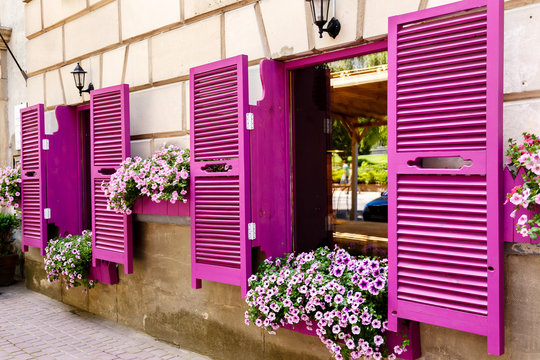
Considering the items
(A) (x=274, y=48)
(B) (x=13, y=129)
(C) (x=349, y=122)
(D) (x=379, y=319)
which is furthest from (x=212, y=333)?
(B) (x=13, y=129)

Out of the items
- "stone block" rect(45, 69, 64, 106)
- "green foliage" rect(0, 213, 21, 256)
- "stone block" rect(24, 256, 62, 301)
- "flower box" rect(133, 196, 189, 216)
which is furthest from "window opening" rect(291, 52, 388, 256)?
"green foliage" rect(0, 213, 21, 256)

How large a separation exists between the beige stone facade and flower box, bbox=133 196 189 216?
19 centimetres

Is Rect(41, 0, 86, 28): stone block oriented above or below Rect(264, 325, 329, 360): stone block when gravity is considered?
above

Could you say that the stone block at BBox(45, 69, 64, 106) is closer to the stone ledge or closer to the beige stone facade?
the beige stone facade

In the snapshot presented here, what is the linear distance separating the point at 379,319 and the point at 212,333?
2.20 meters

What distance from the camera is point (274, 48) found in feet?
14.0

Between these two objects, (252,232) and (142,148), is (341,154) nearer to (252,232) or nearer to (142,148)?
(252,232)

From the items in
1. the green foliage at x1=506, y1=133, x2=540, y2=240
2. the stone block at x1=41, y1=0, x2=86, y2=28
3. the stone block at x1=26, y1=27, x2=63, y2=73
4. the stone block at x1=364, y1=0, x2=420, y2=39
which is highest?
the stone block at x1=41, y1=0, x2=86, y2=28

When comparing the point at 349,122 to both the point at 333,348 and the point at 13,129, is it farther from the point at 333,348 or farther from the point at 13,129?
the point at 13,129

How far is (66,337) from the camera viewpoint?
568 cm

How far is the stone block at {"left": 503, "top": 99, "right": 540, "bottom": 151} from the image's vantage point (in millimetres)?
2891

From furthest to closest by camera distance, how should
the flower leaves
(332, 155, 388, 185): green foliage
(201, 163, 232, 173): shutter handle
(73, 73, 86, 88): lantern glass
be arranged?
the flower leaves, (73, 73, 86, 88): lantern glass, (201, 163, 232, 173): shutter handle, (332, 155, 388, 185): green foliage

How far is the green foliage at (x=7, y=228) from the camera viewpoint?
829 cm

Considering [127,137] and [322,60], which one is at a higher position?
[322,60]
